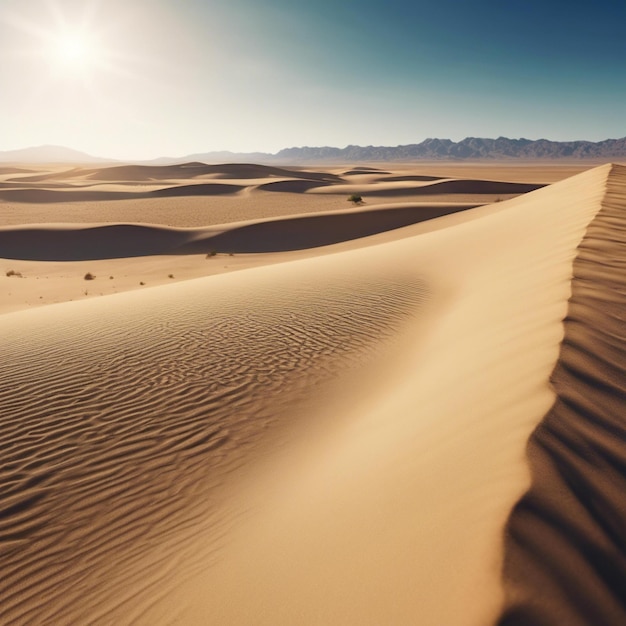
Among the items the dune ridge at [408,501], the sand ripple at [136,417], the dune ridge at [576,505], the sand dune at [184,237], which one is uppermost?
the dune ridge at [576,505]

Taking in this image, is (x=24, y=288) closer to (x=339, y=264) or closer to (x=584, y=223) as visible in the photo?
(x=339, y=264)

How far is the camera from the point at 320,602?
92.3 inches

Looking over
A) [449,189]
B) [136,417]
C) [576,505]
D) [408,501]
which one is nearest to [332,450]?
[408,501]

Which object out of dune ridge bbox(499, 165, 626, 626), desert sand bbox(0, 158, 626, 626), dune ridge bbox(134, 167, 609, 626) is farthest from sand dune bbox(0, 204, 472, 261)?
dune ridge bbox(499, 165, 626, 626)

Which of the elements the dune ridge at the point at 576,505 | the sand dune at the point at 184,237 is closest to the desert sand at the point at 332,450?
the dune ridge at the point at 576,505

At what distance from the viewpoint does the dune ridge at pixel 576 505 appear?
72.7 inches

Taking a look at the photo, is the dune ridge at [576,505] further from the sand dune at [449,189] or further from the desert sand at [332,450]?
the sand dune at [449,189]

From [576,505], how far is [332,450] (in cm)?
238

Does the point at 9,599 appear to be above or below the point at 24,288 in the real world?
above

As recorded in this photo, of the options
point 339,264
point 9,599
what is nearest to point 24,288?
point 339,264

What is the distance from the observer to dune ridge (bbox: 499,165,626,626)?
1.85 m

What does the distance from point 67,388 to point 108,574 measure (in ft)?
10.0

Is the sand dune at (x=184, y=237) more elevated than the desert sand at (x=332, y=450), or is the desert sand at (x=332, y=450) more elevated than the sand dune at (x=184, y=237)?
the desert sand at (x=332, y=450)

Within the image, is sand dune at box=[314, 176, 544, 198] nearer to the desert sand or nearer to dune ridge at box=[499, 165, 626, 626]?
the desert sand
